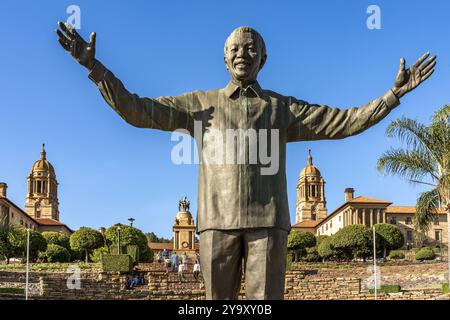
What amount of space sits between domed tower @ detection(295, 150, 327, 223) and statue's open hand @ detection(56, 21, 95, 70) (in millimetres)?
117305

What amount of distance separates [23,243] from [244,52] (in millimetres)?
54701

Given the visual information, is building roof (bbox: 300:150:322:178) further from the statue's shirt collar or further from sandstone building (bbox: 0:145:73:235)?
the statue's shirt collar

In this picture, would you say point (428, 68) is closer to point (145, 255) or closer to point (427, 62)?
point (427, 62)

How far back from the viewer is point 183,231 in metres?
80.8

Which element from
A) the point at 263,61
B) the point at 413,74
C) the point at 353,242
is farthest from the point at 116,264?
the point at 353,242

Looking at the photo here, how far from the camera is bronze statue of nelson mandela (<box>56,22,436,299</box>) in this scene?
466 cm

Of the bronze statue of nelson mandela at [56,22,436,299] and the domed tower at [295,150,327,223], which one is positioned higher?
the domed tower at [295,150,327,223]

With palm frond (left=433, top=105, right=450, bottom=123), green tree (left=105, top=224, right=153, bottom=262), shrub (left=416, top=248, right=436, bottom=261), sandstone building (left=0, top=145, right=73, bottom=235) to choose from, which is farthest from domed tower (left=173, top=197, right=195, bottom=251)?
palm frond (left=433, top=105, right=450, bottom=123)

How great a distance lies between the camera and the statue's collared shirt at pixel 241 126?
4695 mm

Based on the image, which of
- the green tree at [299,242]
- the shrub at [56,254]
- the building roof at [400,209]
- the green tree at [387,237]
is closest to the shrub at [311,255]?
the green tree at [299,242]

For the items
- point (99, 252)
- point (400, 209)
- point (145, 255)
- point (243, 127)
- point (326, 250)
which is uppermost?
point (400, 209)
